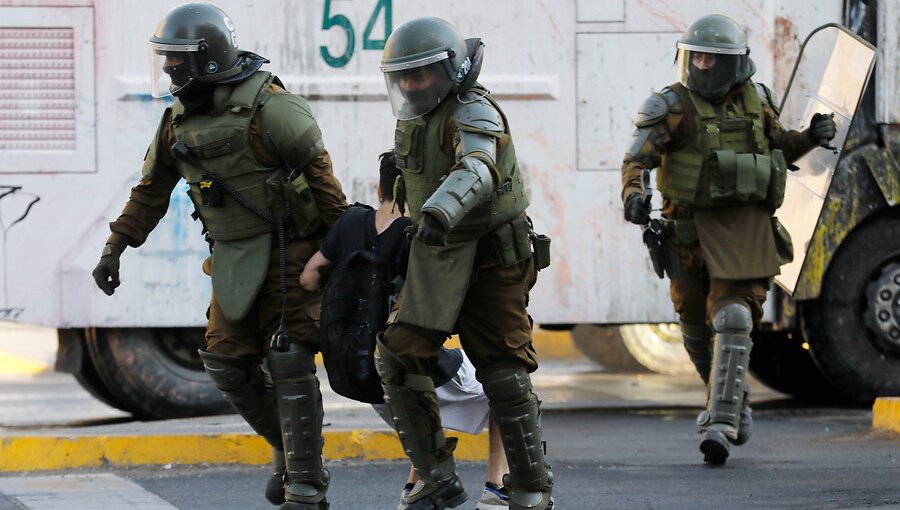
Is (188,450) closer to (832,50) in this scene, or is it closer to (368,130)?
(368,130)

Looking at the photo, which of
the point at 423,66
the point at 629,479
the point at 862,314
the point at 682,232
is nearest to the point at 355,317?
the point at 423,66

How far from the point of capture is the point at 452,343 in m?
10.6

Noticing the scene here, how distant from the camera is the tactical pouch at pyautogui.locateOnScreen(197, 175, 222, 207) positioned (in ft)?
18.1

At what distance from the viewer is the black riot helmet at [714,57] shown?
22.7ft

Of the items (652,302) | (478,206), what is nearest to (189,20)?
(478,206)

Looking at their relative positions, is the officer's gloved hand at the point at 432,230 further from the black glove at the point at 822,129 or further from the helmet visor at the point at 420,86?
the black glove at the point at 822,129

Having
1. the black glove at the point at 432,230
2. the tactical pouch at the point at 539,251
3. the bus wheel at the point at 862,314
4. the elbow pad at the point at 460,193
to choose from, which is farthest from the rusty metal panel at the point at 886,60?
the black glove at the point at 432,230

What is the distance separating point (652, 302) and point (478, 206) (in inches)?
161

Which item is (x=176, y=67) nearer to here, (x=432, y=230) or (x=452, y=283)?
(x=452, y=283)

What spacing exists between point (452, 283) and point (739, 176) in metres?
2.23

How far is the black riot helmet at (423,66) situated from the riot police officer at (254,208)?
0.56 meters

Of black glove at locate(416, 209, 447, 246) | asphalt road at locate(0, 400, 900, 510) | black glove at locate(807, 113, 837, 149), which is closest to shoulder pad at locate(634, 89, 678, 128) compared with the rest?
black glove at locate(807, 113, 837, 149)

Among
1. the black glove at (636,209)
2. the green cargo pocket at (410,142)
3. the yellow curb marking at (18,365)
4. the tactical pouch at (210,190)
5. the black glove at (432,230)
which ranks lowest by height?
the yellow curb marking at (18,365)

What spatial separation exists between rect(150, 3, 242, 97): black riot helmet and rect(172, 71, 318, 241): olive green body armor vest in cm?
8
